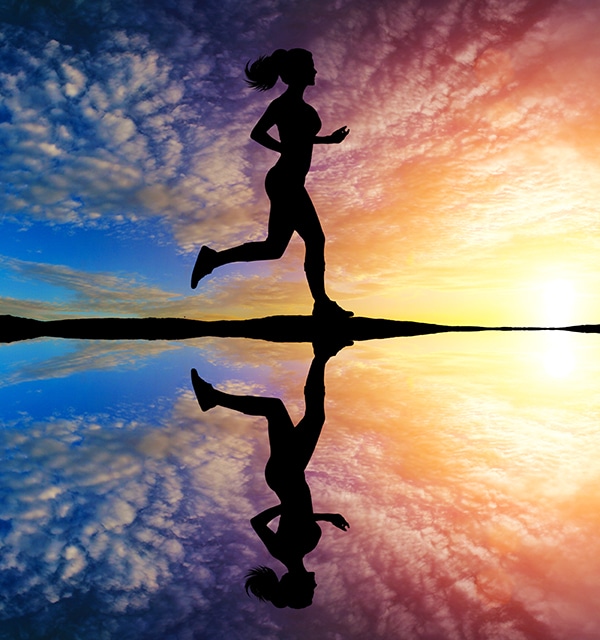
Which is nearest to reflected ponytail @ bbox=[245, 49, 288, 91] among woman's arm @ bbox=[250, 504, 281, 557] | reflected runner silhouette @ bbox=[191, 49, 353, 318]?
reflected runner silhouette @ bbox=[191, 49, 353, 318]

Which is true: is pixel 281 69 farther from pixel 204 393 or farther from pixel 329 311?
pixel 204 393

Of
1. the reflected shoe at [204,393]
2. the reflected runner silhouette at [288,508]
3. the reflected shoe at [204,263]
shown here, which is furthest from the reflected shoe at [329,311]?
the reflected runner silhouette at [288,508]

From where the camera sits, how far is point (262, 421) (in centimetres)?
271

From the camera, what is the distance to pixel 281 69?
4211 mm

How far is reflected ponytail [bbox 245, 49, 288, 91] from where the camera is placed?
420 cm

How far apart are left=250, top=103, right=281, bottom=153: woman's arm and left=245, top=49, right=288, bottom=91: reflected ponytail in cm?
20

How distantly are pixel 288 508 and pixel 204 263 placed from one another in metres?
3.59

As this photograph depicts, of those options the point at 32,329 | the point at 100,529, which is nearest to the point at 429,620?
the point at 100,529

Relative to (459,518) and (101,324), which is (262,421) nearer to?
(459,518)

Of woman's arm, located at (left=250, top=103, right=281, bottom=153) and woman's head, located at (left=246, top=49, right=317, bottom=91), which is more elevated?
woman's head, located at (left=246, top=49, right=317, bottom=91)

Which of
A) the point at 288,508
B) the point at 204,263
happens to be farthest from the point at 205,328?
the point at 288,508

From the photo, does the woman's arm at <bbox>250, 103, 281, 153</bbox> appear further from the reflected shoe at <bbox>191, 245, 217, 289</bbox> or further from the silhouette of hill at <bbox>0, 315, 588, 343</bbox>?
the silhouette of hill at <bbox>0, 315, 588, 343</bbox>

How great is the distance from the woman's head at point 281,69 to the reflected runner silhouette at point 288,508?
2581 mm

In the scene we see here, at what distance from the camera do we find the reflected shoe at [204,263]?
4949mm
